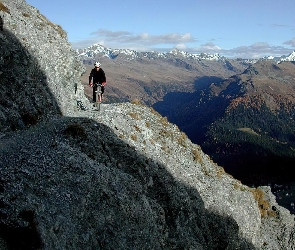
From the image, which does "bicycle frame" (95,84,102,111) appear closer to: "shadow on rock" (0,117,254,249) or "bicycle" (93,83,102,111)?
"bicycle" (93,83,102,111)

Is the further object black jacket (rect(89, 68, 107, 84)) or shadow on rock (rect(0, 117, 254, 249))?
black jacket (rect(89, 68, 107, 84))

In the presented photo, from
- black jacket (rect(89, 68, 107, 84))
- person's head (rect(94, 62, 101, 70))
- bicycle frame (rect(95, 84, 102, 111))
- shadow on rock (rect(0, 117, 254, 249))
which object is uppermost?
person's head (rect(94, 62, 101, 70))

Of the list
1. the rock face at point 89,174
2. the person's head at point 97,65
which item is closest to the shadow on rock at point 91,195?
the rock face at point 89,174

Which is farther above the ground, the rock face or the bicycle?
the bicycle

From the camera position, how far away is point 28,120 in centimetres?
3272

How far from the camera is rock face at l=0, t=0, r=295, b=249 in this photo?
68.4ft

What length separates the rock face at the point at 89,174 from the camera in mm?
20844

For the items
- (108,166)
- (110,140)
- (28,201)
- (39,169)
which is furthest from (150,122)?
(28,201)

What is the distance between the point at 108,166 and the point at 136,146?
7.58 m

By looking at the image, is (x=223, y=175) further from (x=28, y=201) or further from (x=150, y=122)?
(x=28, y=201)

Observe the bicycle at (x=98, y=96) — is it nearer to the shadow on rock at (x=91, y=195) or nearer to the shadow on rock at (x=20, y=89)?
the shadow on rock at (x=20, y=89)

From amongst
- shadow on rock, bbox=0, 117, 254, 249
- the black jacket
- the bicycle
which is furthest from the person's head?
shadow on rock, bbox=0, 117, 254, 249

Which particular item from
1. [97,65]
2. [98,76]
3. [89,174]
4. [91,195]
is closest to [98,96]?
[98,76]

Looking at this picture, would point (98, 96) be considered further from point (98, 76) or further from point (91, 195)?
point (91, 195)
